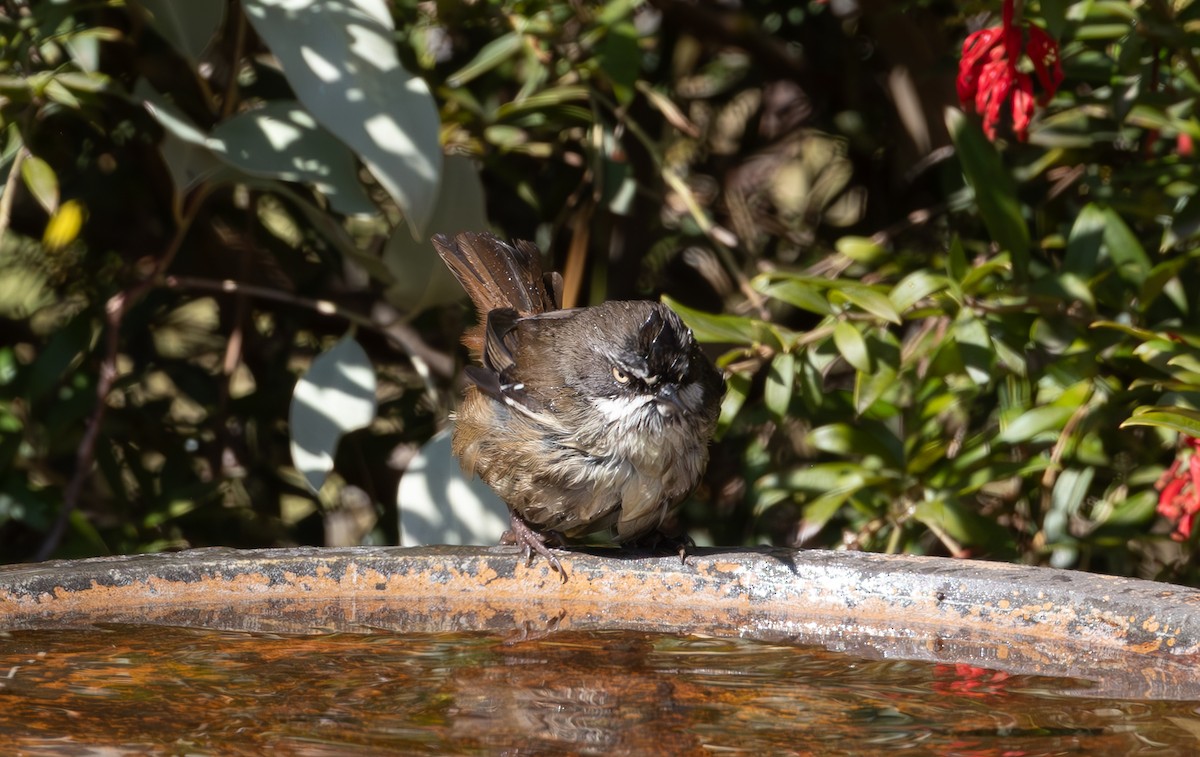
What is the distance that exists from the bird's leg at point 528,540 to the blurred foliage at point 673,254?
61 centimetres

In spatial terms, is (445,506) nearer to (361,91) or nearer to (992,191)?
(361,91)

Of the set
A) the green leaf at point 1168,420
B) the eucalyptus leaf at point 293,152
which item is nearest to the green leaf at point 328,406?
the eucalyptus leaf at point 293,152

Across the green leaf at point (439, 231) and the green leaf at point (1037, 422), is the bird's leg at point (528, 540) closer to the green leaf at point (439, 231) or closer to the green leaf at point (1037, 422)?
the green leaf at point (439, 231)

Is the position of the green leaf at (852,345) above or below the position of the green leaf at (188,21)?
below

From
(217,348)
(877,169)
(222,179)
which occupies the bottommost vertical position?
(217,348)

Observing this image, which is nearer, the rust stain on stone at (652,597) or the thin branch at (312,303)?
the rust stain on stone at (652,597)

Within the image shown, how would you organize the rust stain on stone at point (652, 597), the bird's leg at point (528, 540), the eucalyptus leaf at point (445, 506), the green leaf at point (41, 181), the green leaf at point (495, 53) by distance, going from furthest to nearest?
the green leaf at point (495, 53) → the eucalyptus leaf at point (445, 506) → the green leaf at point (41, 181) → the bird's leg at point (528, 540) → the rust stain on stone at point (652, 597)

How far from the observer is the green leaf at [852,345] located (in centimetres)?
334

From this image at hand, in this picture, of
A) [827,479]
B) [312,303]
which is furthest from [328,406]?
[827,479]

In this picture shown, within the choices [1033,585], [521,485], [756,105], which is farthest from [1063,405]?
[756,105]

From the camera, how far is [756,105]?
5.59 m

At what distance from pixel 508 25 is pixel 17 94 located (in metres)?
1.62

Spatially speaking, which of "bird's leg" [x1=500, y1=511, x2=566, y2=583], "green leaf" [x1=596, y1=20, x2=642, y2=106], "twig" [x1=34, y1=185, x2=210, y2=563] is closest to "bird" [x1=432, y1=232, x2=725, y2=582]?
"bird's leg" [x1=500, y1=511, x2=566, y2=583]

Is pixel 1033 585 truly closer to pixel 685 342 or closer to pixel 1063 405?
pixel 1063 405
